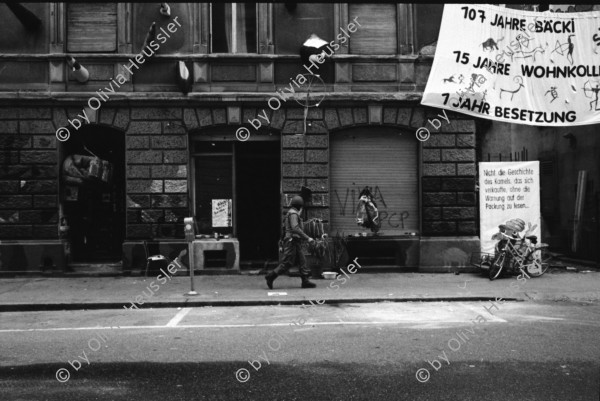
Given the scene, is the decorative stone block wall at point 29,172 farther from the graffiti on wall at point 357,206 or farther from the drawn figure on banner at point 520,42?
the drawn figure on banner at point 520,42

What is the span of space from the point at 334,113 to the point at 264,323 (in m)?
7.24

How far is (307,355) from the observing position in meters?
6.89

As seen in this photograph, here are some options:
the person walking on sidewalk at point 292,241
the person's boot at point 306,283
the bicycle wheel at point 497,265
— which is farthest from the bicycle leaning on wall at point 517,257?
the person walking on sidewalk at point 292,241

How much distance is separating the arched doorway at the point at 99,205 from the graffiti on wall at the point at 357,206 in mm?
5806

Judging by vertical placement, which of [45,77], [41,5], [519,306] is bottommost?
[519,306]

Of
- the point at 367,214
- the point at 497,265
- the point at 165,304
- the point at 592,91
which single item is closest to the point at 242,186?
the point at 367,214

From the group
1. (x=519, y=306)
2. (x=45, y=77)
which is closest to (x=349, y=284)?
(x=519, y=306)

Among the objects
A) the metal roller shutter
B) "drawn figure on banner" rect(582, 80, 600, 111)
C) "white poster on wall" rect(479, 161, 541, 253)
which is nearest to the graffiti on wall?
the metal roller shutter

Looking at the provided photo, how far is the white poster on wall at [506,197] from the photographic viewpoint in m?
14.4

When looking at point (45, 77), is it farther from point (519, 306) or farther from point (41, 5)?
point (519, 306)

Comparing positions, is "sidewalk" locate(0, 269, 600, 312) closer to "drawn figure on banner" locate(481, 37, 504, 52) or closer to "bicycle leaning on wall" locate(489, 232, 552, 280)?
"bicycle leaning on wall" locate(489, 232, 552, 280)

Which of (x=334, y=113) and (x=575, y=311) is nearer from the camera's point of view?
(x=575, y=311)

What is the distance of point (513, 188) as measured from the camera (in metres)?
14.5

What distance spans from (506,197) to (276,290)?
6.43 metres
